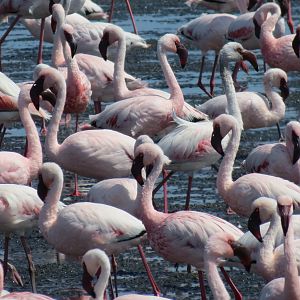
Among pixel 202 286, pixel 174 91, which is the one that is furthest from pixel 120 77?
pixel 202 286

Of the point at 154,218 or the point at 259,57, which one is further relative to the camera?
the point at 259,57

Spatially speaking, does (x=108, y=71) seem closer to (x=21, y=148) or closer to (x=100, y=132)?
(x=21, y=148)

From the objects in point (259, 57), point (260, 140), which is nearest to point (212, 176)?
point (260, 140)

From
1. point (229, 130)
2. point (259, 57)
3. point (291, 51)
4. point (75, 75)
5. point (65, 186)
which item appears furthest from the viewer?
point (259, 57)

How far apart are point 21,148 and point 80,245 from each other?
4.00 meters

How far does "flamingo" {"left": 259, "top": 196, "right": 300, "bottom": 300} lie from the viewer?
6.53m

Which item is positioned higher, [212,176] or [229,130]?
[229,130]

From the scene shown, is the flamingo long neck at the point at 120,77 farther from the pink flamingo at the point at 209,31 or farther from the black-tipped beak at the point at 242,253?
the black-tipped beak at the point at 242,253

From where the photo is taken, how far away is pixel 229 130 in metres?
8.88

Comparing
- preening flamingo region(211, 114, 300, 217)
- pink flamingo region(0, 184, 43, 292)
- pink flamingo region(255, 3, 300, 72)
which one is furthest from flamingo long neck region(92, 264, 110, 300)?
pink flamingo region(255, 3, 300, 72)

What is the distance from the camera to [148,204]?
8023 mm

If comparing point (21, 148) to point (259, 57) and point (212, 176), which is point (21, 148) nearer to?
point (212, 176)

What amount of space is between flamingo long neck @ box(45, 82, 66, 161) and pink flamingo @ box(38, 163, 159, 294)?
1.49m

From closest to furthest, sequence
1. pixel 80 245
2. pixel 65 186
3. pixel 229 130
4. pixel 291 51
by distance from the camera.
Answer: pixel 80 245, pixel 229 130, pixel 65 186, pixel 291 51
